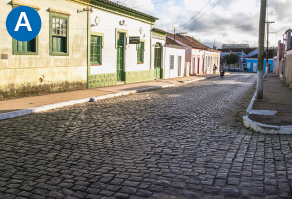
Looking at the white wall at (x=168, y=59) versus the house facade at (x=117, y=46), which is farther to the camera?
the white wall at (x=168, y=59)

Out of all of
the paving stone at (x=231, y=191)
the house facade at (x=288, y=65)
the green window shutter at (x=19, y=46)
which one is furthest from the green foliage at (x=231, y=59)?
the paving stone at (x=231, y=191)

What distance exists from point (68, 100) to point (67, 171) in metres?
7.30

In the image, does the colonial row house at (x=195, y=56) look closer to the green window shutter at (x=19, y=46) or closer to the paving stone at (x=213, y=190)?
the green window shutter at (x=19, y=46)

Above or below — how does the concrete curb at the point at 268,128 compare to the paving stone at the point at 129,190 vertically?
above

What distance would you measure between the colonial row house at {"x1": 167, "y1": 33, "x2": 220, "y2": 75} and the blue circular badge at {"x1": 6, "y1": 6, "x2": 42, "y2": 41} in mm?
24520

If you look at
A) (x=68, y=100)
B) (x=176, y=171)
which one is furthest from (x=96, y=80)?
(x=176, y=171)

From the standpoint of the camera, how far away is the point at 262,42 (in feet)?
38.3

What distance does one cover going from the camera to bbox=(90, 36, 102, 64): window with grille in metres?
16.4

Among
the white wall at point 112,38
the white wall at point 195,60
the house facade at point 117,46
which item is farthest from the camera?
the white wall at point 195,60

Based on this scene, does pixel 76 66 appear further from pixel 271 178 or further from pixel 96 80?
pixel 271 178

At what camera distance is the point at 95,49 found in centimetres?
1678

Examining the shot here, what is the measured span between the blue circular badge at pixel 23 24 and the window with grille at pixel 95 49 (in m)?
4.24

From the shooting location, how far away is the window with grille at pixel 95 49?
53.7 ft

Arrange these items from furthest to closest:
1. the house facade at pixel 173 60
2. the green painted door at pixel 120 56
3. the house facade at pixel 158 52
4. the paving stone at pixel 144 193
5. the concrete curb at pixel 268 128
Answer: the house facade at pixel 173 60 → the house facade at pixel 158 52 → the green painted door at pixel 120 56 → the concrete curb at pixel 268 128 → the paving stone at pixel 144 193
